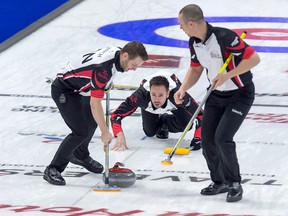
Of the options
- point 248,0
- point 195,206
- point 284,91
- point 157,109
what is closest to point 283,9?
point 248,0

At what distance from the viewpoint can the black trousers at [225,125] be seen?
7676 mm

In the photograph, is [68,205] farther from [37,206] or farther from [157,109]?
[157,109]

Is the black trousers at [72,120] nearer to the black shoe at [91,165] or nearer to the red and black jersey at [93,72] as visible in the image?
the red and black jersey at [93,72]

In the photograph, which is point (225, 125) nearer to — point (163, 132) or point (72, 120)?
point (72, 120)

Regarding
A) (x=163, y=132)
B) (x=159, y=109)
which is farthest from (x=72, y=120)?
(x=163, y=132)

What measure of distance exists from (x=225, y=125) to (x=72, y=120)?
4.30 ft

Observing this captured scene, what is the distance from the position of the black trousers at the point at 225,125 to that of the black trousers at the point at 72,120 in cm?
100

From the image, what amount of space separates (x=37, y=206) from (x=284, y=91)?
5164 mm

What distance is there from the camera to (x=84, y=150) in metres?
8.59

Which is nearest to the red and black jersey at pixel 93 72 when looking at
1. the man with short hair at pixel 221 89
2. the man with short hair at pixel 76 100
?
the man with short hair at pixel 76 100

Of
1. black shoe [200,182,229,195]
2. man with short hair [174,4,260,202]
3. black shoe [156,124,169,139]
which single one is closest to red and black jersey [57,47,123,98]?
man with short hair [174,4,260,202]

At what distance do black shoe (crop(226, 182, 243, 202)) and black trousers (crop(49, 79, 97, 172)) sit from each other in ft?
4.24

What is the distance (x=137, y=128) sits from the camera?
1038 cm

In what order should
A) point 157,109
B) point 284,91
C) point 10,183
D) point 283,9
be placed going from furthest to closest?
1. point 283,9
2. point 284,91
3. point 157,109
4. point 10,183
